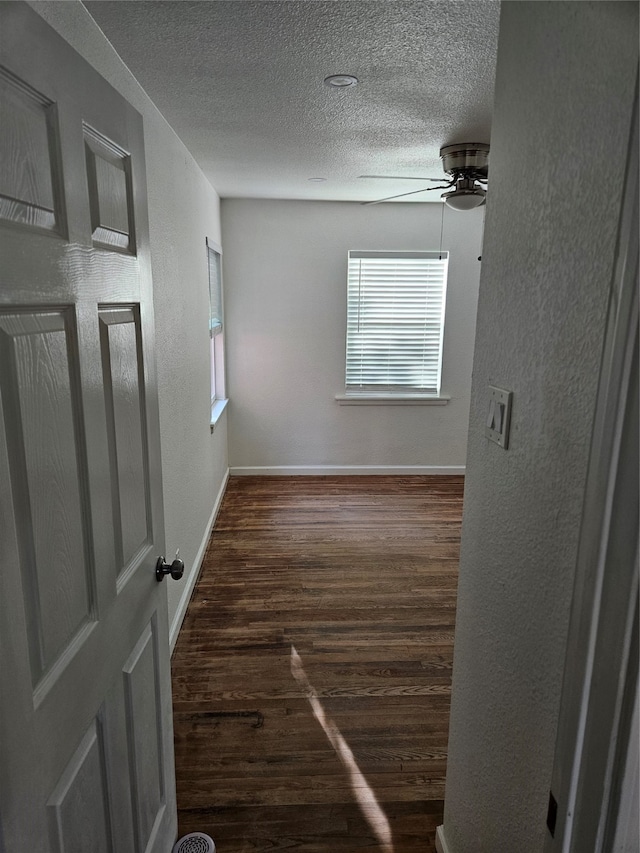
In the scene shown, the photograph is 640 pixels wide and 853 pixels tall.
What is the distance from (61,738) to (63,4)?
169 cm

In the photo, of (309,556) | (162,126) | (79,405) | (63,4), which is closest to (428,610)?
(309,556)

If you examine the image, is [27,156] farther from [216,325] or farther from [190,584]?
[216,325]

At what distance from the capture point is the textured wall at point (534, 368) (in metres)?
0.79

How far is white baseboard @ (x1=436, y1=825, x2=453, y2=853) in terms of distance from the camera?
1604 mm

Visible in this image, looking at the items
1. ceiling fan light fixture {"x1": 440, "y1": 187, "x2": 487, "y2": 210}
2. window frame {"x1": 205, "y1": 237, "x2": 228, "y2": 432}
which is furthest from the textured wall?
window frame {"x1": 205, "y1": 237, "x2": 228, "y2": 432}

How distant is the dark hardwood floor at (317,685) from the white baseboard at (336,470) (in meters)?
1.02

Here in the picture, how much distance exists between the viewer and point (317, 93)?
2078 mm

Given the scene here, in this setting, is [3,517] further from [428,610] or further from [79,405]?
[428,610]


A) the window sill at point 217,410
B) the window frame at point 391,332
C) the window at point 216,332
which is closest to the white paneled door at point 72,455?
the window sill at point 217,410

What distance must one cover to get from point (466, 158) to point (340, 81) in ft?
3.67

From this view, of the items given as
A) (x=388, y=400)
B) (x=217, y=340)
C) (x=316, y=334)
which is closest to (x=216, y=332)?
(x=217, y=340)

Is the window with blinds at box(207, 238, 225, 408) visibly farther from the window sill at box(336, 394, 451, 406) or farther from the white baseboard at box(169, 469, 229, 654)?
the window sill at box(336, 394, 451, 406)

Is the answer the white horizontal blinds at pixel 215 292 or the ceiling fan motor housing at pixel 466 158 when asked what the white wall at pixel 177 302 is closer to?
the white horizontal blinds at pixel 215 292

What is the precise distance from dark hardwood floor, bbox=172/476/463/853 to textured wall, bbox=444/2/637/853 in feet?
1.87
